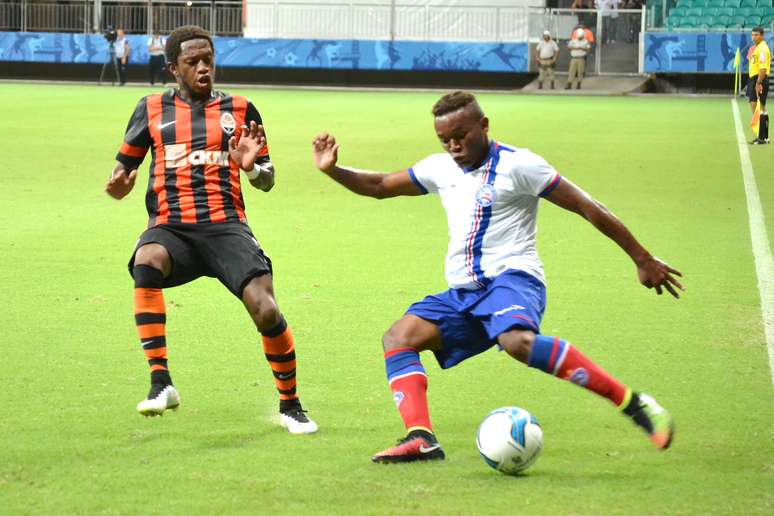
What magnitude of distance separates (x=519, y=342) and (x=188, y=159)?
6.81 ft

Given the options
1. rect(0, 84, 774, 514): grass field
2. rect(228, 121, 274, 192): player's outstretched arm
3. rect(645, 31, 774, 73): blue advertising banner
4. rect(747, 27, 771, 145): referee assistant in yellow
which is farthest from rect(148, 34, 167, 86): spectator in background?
rect(228, 121, 274, 192): player's outstretched arm

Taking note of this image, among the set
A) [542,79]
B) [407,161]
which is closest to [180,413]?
[407,161]

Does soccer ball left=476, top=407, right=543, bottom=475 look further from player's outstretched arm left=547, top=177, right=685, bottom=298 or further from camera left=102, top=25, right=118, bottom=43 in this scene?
camera left=102, top=25, right=118, bottom=43

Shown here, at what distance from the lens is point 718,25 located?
4125cm

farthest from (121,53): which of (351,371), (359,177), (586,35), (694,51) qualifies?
(359,177)

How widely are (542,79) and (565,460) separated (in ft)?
123

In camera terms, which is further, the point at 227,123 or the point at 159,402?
the point at 227,123

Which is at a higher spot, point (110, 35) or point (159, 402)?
point (110, 35)

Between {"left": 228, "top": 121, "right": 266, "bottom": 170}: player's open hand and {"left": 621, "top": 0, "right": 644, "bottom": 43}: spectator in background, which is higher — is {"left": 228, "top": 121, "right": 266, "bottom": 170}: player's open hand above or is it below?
below

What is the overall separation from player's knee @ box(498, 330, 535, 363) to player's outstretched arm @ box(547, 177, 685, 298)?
59cm

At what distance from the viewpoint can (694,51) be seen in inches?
1586

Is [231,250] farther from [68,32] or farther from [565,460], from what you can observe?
[68,32]

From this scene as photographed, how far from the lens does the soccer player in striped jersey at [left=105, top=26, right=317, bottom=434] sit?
6020mm

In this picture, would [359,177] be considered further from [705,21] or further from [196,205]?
[705,21]
